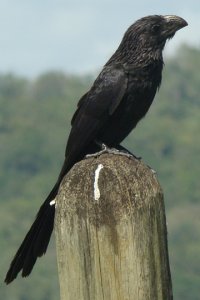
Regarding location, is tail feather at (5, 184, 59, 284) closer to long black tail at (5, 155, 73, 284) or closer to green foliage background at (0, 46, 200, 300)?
long black tail at (5, 155, 73, 284)

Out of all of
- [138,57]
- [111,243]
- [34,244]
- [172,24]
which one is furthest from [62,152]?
[111,243]

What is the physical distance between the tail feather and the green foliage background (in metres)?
53.0

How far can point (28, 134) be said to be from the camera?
103 meters

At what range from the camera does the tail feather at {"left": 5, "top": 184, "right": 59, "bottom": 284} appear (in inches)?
228

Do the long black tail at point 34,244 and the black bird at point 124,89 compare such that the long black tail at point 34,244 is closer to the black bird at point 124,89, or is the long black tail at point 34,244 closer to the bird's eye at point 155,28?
the black bird at point 124,89

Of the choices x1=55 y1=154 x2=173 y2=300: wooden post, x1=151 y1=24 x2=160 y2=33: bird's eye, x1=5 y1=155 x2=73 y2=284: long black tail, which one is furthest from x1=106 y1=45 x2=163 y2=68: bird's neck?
x1=55 y1=154 x2=173 y2=300: wooden post

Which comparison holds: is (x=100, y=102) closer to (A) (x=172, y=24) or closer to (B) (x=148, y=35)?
(B) (x=148, y=35)

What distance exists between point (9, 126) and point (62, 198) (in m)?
102

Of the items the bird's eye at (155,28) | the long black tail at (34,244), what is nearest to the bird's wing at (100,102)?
the bird's eye at (155,28)

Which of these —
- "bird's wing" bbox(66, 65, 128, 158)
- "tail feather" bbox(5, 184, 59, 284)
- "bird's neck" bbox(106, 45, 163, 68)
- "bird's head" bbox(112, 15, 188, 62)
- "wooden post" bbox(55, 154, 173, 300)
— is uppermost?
"bird's head" bbox(112, 15, 188, 62)

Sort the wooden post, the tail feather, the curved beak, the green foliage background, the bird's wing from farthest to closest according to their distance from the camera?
1. the green foliage background
2. the curved beak
3. the bird's wing
4. the tail feather
5. the wooden post

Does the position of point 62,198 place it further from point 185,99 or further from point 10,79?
point 10,79

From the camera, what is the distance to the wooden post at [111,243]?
490 centimetres

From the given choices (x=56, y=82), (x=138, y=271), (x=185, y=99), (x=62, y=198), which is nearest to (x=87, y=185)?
(x=62, y=198)
